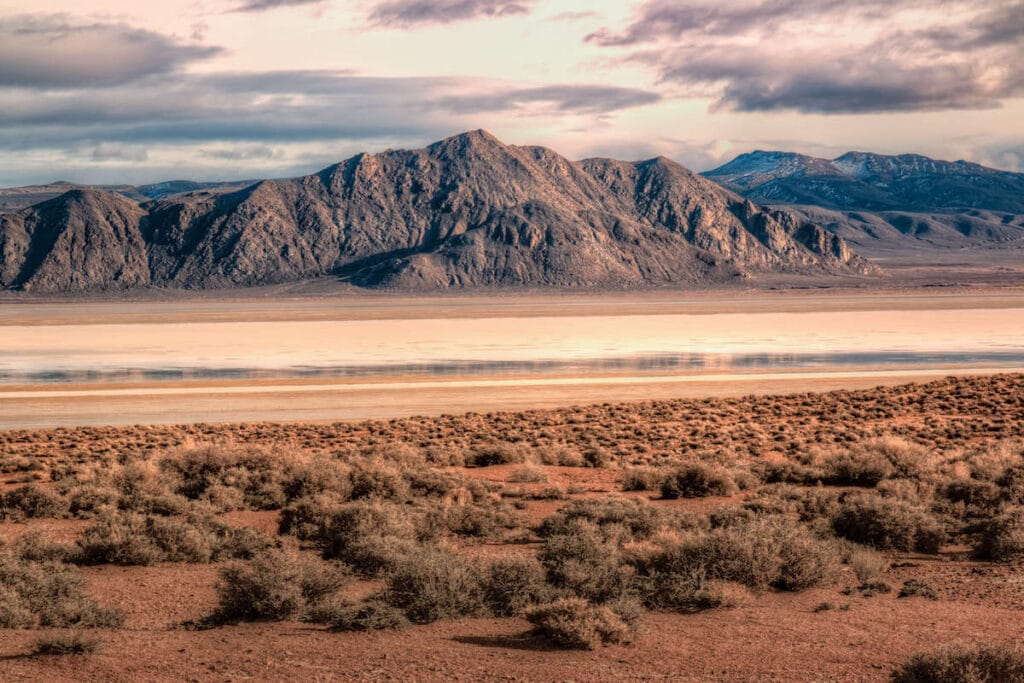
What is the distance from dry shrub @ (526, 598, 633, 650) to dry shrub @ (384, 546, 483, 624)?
110cm

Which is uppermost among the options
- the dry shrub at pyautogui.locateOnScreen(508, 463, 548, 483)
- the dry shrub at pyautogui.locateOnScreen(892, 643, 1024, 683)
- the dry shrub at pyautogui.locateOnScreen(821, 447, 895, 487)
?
the dry shrub at pyautogui.locateOnScreen(892, 643, 1024, 683)

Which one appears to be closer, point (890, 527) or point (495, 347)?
point (890, 527)

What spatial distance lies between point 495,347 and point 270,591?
6103 cm

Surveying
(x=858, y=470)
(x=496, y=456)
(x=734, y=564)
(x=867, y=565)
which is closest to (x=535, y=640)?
(x=734, y=564)

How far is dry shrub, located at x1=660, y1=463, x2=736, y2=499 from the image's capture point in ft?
68.5

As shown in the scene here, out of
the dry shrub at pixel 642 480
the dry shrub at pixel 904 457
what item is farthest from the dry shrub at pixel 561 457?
the dry shrub at pixel 904 457

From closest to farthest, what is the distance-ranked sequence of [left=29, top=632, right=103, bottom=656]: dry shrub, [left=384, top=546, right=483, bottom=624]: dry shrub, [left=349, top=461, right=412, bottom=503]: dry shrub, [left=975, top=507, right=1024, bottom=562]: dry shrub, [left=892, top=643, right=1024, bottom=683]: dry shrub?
[left=892, top=643, right=1024, bottom=683]: dry shrub, [left=29, top=632, right=103, bottom=656]: dry shrub, [left=384, top=546, right=483, bottom=624]: dry shrub, [left=975, top=507, right=1024, bottom=562]: dry shrub, [left=349, top=461, right=412, bottom=503]: dry shrub

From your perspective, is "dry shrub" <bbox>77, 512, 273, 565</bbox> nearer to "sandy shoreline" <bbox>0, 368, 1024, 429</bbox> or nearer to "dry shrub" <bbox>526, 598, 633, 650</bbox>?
"dry shrub" <bbox>526, 598, 633, 650</bbox>

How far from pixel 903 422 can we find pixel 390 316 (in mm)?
89044

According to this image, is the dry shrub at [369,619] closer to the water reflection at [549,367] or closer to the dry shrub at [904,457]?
the dry shrub at [904,457]

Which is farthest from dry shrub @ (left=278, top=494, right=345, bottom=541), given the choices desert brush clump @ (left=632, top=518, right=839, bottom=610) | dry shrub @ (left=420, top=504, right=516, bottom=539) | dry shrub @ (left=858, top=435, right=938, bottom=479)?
dry shrub @ (left=858, top=435, right=938, bottom=479)

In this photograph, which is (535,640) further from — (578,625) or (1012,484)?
(1012,484)

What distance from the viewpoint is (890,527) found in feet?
53.2

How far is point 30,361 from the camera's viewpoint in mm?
63188
